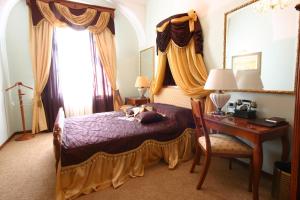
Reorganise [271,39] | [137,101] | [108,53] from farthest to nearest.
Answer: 1. [108,53]
2. [137,101]
3. [271,39]

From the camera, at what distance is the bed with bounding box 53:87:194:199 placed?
1.74 metres

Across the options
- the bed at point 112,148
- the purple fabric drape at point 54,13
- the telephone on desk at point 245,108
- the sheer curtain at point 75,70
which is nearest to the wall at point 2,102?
the purple fabric drape at point 54,13

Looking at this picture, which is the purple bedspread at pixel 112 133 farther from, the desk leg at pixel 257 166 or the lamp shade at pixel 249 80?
the desk leg at pixel 257 166

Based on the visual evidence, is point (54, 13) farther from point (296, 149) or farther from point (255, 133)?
point (296, 149)

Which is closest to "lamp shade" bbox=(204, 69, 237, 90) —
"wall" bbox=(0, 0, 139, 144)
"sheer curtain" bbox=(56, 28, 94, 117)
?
"sheer curtain" bbox=(56, 28, 94, 117)

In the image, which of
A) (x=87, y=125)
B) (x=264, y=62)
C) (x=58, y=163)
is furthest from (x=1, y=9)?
(x=264, y=62)

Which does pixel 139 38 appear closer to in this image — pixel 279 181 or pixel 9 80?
pixel 9 80

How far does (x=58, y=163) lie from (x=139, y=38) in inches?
147

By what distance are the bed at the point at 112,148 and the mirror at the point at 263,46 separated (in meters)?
1.00

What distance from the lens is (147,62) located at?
14.1ft

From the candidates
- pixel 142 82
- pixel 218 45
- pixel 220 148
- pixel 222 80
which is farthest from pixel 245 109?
pixel 142 82

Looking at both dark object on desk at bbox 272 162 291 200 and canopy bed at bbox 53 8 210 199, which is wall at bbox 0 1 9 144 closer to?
canopy bed at bbox 53 8 210 199

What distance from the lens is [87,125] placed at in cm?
254

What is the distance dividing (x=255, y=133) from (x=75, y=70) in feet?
12.3
